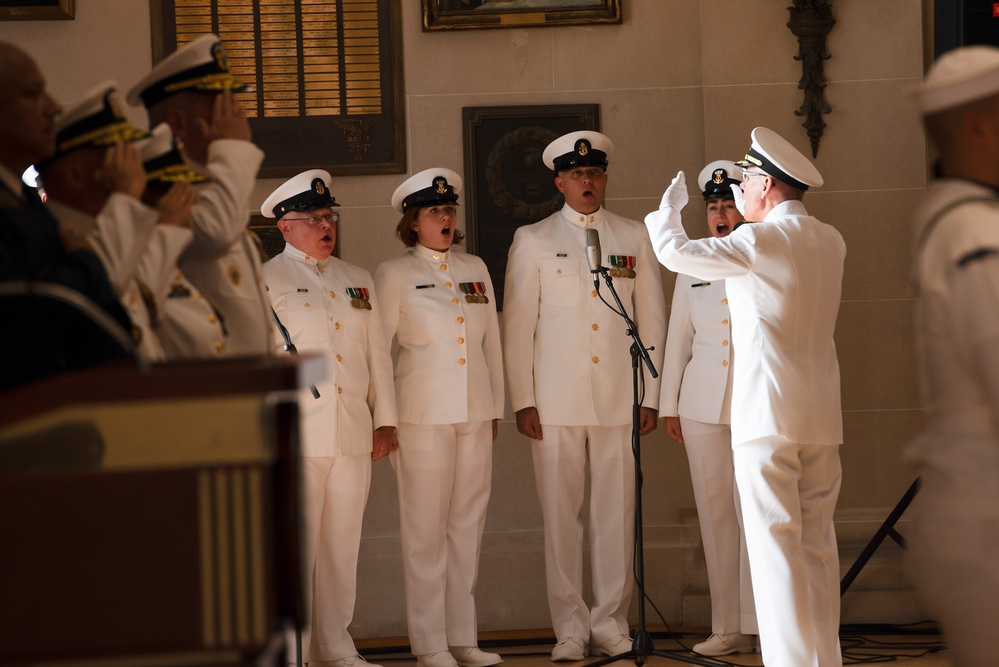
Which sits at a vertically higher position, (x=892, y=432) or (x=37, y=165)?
(x=37, y=165)

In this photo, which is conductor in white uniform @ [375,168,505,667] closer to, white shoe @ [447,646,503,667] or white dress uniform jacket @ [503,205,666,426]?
white shoe @ [447,646,503,667]

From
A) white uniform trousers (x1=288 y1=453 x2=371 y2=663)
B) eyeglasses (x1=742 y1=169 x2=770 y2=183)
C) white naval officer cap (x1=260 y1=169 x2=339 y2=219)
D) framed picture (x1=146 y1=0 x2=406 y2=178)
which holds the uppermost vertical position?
framed picture (x1=146 y1=0 x2=406 y2=178)

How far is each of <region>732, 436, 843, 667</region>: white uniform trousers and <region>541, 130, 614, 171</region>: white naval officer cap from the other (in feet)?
5.65

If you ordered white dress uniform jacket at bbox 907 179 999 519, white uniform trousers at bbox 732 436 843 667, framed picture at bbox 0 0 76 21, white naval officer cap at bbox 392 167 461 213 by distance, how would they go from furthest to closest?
framed picture at bbox 0 0 76 21 → white naval officer cap at bbox 392 167 461 213 → white uniform trousers at bbox 732 436 843 667 → white dress uniform jacket at bbox 907 179 999 519

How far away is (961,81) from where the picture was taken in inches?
75.0

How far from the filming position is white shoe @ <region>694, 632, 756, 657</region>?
4863mm

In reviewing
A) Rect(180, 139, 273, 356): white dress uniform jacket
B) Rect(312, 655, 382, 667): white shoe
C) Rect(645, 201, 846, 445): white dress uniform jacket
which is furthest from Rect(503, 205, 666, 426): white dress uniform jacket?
Rect(180, 139, 273, 356): white dress uniform jacket

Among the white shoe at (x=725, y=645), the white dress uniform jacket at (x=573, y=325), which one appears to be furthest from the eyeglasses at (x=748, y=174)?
the white shoe at (x=725, y=645)

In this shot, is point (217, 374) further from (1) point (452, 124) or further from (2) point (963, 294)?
(1) point (452, 124)

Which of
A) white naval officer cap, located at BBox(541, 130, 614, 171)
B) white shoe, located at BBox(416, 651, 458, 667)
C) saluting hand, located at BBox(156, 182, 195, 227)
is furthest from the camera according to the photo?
white naval officer cap, located at BBox(541, 130, 614, 171)

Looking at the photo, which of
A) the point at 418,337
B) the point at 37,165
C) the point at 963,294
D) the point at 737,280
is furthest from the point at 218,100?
the point at 418,337

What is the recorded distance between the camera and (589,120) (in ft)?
18.6

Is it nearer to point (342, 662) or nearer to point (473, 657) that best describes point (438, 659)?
point (473, 657)

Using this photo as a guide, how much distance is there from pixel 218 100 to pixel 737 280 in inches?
75.8
